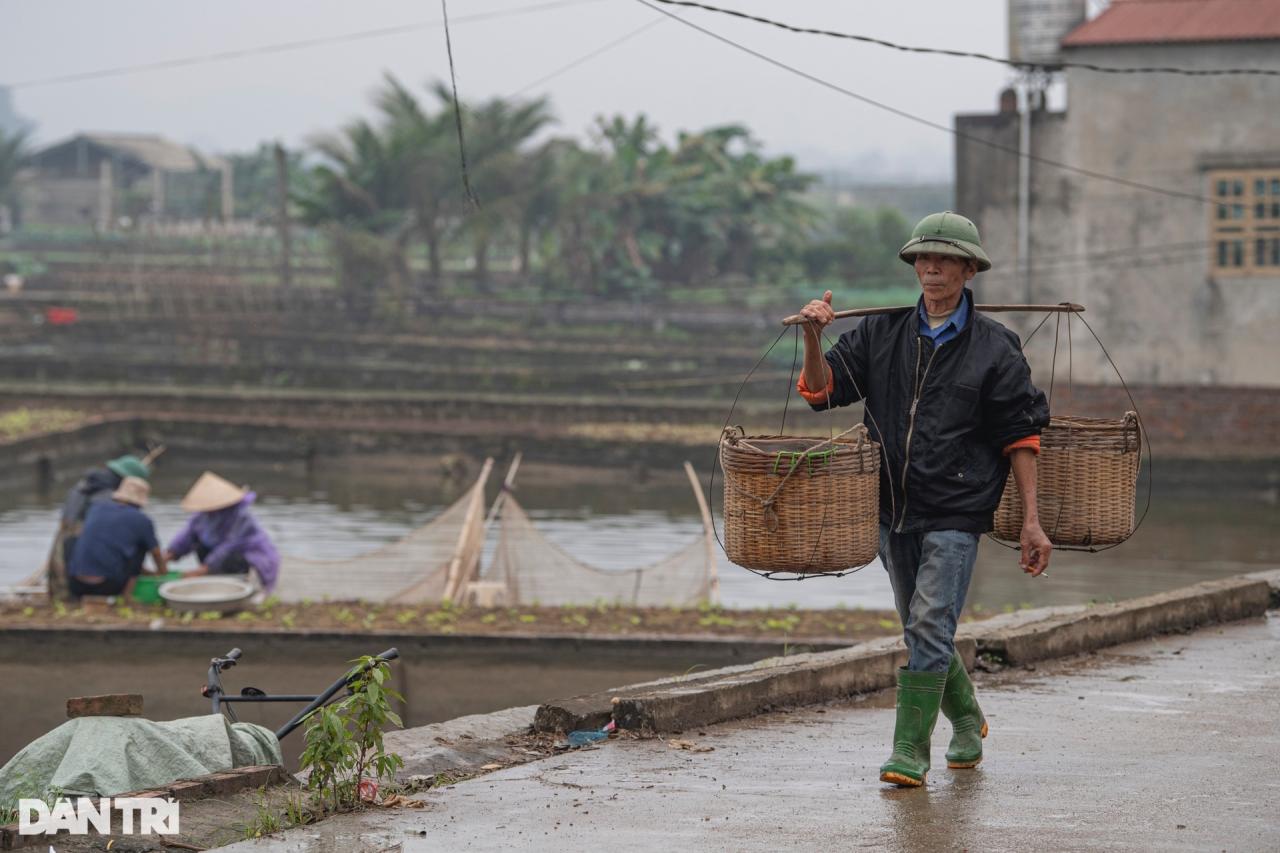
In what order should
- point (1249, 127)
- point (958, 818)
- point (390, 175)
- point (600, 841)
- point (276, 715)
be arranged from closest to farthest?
Result: point (600, 841) < point (958, 818) < point (276, 715) < point (1249, 127) < point (390, 175)

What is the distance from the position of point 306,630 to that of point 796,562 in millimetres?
7226

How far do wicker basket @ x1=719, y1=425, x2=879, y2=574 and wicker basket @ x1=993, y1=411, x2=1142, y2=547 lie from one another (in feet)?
2.17

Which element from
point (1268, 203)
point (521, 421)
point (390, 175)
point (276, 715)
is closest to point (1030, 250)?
point (1268, 203)

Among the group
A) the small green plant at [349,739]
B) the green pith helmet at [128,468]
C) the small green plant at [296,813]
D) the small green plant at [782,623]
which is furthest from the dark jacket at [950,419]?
the green pith helmet at [128,468]

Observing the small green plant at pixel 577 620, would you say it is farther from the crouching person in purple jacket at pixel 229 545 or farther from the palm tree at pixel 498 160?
the palm tree at pixel 498 160

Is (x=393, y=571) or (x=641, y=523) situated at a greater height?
(x=393, y=571)

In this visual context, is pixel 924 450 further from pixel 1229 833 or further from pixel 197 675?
pixel 197 675

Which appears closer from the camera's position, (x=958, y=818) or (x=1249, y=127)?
(x=958, y=818)

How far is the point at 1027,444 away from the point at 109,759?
9.07 feet

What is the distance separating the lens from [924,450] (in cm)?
504

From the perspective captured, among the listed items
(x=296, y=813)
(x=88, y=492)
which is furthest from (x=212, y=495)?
(x=296, y=813)

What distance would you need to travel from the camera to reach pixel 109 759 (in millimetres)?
4773

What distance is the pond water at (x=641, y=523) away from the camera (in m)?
16.4

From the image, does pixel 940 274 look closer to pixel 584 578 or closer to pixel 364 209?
pixel 584 578
